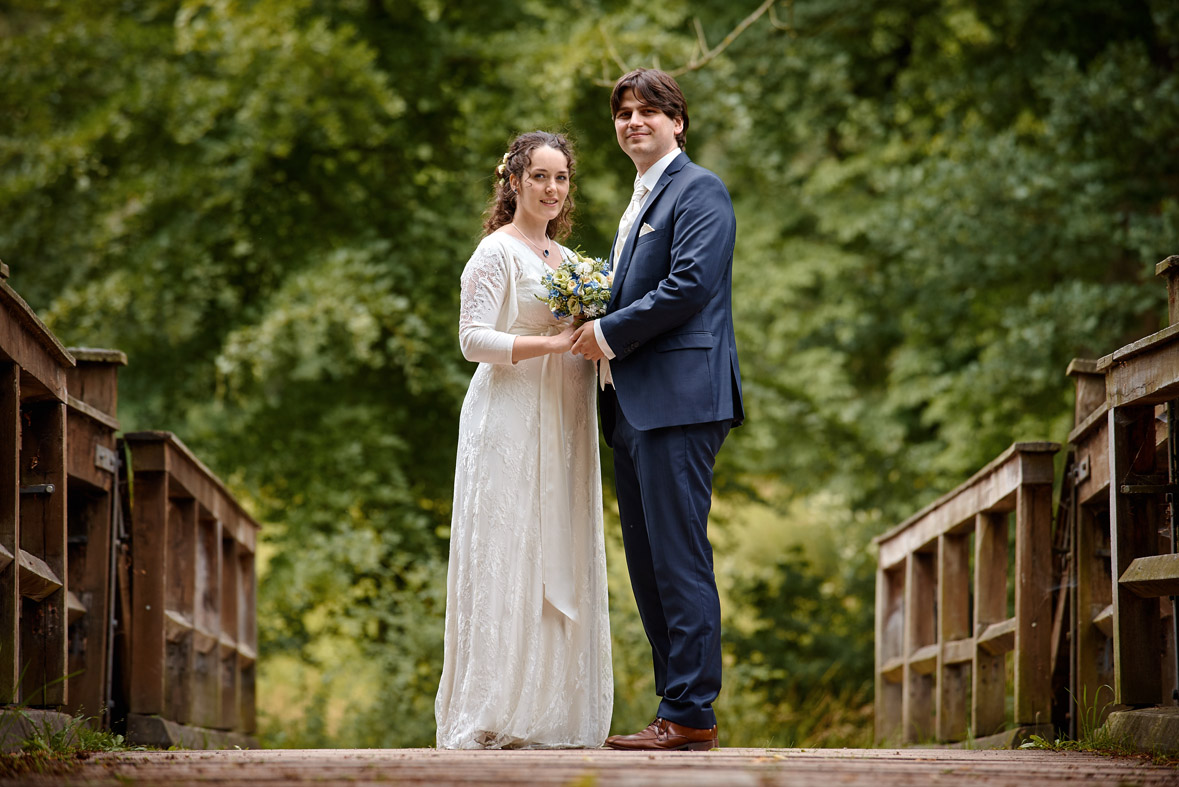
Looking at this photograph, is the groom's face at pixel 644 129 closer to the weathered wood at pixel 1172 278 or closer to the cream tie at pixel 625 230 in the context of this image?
the cream tie at pixel 625 230

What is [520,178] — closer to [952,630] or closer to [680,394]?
[680,394]

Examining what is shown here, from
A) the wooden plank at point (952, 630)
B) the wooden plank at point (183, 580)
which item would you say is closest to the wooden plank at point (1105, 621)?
the wooden plank at point (952, 630)

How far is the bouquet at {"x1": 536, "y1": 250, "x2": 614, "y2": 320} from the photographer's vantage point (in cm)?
392

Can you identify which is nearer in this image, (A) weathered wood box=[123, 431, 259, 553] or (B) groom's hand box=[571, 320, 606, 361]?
(B) groom's hand box=[571, 320, 606, 361]

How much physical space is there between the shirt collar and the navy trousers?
781 mm

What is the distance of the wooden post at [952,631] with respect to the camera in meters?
5.76

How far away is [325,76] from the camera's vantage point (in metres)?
9.36

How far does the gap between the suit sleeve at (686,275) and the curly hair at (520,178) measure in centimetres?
56

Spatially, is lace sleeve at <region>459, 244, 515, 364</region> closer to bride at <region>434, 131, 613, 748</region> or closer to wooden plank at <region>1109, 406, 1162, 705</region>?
bride at <region>434, 131, 613, 748</region>

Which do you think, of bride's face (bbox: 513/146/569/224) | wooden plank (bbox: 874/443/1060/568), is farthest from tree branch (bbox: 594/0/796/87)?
wooden plank (bbox: 874/443/1060/568)

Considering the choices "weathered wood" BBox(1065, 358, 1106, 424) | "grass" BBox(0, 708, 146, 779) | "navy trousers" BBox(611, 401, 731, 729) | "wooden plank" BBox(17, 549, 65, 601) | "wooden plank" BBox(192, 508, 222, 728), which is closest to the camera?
"grass" BBox(0, 708, 146, 779)

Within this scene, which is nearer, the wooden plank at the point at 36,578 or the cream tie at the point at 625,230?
the wooden plank at the point at 36,578

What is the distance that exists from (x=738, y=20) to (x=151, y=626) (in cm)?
860

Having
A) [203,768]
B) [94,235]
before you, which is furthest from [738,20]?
[203,768]
